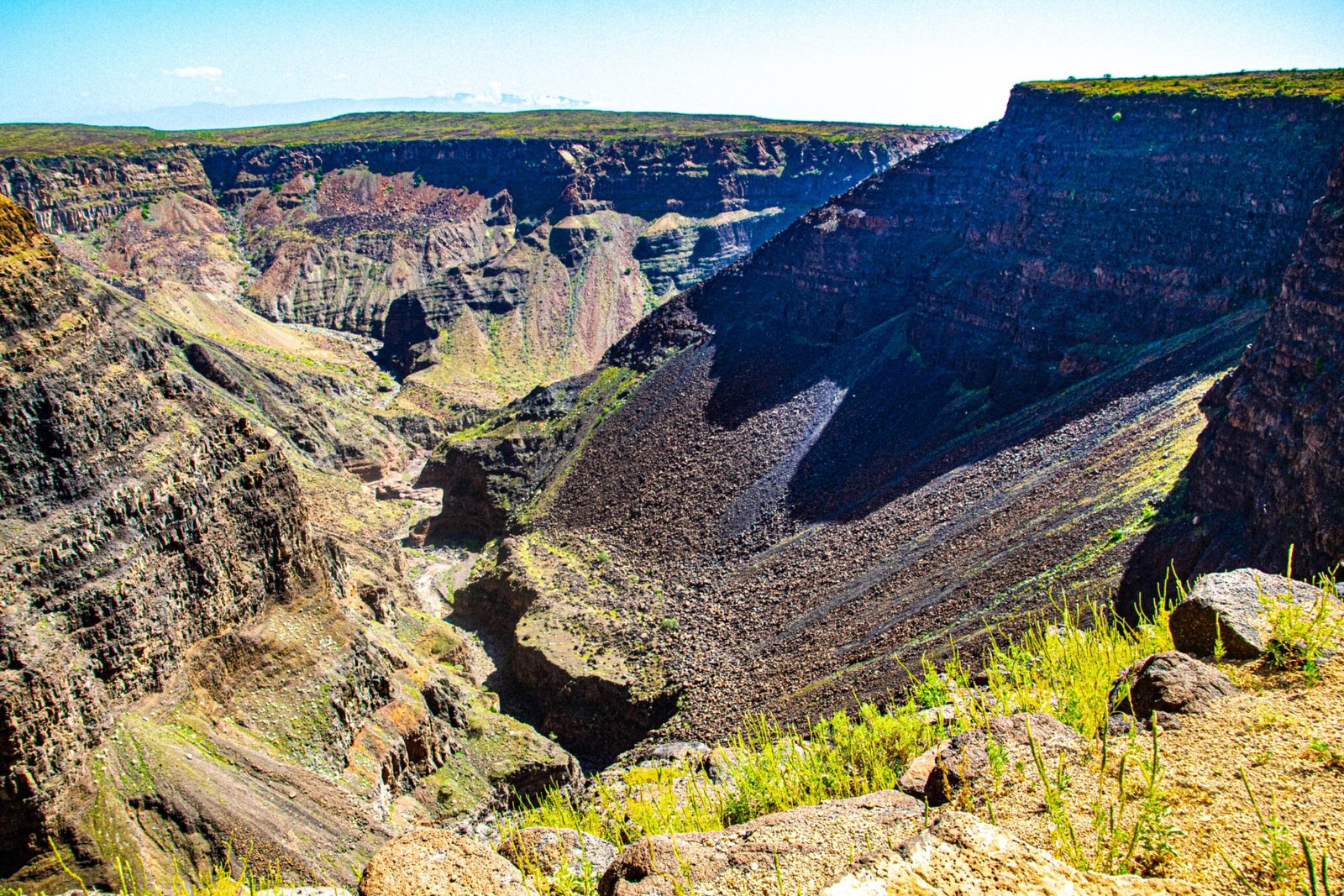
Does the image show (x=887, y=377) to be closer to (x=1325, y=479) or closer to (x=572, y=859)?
(x=1325, y=479)

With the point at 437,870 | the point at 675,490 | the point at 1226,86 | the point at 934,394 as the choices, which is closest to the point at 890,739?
the point at 437,870

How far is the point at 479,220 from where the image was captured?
13188 centimetres

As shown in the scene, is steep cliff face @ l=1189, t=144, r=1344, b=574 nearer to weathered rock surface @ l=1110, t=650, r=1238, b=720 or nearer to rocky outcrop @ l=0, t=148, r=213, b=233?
weathered rock surface @ l=1110, t=650, r=1238, b=720

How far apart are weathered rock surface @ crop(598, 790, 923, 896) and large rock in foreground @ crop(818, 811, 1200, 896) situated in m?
1.11

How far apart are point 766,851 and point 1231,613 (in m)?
5.87

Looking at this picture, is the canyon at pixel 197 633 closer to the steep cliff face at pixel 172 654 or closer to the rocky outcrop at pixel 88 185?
the steep cliff face at pixel 172 654

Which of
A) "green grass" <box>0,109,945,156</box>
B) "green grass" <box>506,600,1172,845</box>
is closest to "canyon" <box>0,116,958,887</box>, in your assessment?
"green grass" <box>506,600,1172,845</box>

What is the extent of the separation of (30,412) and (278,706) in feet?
34.0

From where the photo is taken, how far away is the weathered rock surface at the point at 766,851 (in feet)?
28.4

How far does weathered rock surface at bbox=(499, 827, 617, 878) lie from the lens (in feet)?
35.2

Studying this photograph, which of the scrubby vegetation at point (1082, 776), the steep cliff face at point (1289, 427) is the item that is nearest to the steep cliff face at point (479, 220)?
the steep cliff face at point (1289, 427)

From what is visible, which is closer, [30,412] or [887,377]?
[30,412]

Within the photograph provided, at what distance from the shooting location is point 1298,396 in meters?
27.1

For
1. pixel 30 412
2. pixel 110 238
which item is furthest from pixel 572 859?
pixel 110 238
